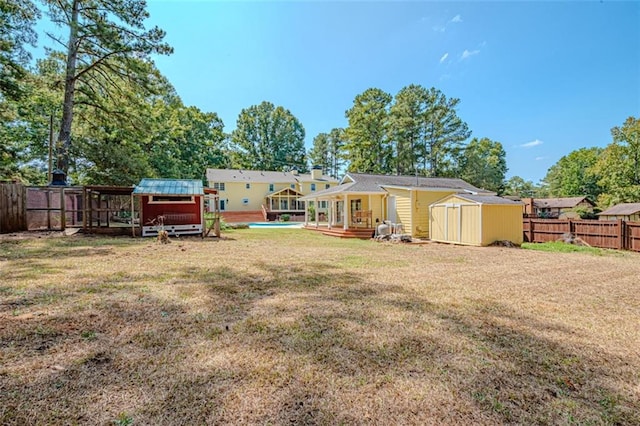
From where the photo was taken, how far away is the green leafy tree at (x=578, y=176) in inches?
1769

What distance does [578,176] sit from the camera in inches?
1847

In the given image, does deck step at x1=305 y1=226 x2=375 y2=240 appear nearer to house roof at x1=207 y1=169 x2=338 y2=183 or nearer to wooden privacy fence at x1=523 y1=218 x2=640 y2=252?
wooden privacy fence at x1=523 y1=218 x2=640 y2=252

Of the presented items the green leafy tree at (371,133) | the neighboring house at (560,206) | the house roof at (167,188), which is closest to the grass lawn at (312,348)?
the house roof at (167,188)

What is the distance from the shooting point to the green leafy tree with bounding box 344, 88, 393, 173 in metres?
33.3

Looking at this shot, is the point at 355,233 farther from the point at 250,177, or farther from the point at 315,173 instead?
the point at 250,177

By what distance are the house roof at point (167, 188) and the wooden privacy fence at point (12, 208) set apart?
13.5ft

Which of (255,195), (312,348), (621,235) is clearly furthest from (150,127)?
(621,235)

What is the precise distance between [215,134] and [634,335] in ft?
137

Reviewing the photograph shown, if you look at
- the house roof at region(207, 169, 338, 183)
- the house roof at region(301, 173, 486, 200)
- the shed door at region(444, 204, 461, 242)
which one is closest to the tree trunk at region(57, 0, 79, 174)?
the house roof at region(301, 173, 486, 200)

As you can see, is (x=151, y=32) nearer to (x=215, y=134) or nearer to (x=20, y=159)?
(x=20, y=159)

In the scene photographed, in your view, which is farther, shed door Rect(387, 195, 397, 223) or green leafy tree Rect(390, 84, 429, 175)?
green leafy tree Rect(390, 84, 429, 175)

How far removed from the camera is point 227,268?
644 cm

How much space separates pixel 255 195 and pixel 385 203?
66.8ft

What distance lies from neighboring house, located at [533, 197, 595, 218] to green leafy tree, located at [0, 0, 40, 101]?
48173mm
